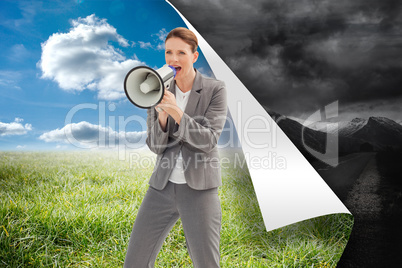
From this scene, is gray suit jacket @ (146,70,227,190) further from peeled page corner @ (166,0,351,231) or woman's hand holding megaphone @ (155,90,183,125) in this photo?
peeled page corner @ (166,0,351,231)

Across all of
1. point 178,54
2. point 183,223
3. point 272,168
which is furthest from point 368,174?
point 178,54

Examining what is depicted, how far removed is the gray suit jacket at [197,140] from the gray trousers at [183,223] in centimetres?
6

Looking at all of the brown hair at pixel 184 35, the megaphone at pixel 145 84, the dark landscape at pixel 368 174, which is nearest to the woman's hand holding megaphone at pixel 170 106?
the megaphone at pixel 145 84

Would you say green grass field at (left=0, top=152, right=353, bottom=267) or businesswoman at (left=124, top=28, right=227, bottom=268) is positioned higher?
businesswoman at (left=124, top=28, right=227, bottom=268)

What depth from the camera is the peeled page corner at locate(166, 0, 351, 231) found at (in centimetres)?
286

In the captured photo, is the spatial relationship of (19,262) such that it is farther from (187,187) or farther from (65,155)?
(65,155)

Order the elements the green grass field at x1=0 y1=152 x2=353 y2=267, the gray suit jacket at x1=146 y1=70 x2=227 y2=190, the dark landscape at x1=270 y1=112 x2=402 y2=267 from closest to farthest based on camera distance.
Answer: the gray suit jacket at x1=146 y1=70 x2=227 y2=190, the green grass field at x1=0 y1=152 x2=353 y2=267, the dark landscape at x1=270 y1=112 x2=402 y2=267

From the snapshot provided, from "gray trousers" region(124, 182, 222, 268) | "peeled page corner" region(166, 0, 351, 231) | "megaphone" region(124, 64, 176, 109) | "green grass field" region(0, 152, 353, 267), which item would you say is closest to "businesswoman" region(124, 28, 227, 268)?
"gray trousers" region(124, 182, 222, 268)

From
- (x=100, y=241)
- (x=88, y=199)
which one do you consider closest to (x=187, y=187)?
(x=100, y=241)

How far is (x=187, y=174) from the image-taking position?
5.63ft

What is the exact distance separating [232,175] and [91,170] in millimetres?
1795

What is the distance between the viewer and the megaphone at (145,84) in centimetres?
162

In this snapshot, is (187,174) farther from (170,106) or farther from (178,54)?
(178,54)

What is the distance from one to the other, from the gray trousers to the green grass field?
102 centimetres
